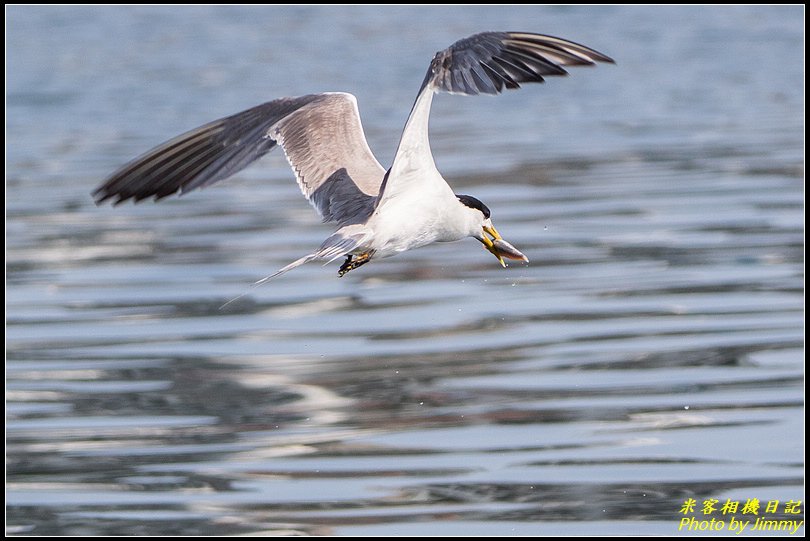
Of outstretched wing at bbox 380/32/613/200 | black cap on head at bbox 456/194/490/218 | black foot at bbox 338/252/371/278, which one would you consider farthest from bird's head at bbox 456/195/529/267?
outstretched wing at bbox 380/32/613/200

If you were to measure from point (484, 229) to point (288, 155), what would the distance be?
115 centimetres

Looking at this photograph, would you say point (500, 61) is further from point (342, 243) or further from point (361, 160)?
point (361, 160)

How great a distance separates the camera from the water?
7367 millimetres

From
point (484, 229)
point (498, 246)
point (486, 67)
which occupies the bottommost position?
point (498, 246)

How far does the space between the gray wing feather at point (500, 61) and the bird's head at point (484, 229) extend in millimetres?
991

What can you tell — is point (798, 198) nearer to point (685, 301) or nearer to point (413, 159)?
point (685, 301)

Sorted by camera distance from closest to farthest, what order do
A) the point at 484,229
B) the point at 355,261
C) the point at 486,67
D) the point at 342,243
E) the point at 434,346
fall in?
the point at 486,67 < the point at 342,243 < the point at 355,261 < the point at 484,229 < the point at 434,346

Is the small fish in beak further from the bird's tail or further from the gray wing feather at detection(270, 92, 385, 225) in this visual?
the bird's tail

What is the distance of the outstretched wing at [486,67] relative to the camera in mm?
6660

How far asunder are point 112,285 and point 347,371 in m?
3.29

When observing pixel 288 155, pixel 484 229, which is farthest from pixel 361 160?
pixel 484 229

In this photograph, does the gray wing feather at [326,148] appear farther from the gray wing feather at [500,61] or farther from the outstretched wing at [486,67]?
the gray wing feather at [500,61]

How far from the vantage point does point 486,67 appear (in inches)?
271

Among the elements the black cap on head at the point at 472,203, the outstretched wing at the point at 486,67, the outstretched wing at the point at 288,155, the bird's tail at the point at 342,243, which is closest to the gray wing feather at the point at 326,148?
the outstretched wing at the point at 288,155
